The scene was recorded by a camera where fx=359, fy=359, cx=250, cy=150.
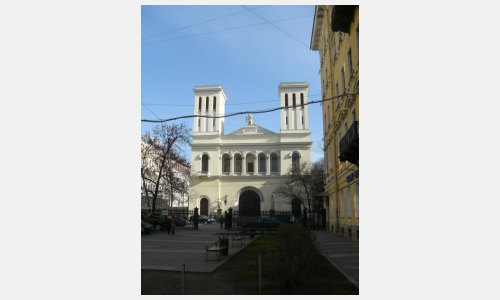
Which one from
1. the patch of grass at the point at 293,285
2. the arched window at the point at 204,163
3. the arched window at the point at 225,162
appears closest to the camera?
the patch of grass at the point at 293,285

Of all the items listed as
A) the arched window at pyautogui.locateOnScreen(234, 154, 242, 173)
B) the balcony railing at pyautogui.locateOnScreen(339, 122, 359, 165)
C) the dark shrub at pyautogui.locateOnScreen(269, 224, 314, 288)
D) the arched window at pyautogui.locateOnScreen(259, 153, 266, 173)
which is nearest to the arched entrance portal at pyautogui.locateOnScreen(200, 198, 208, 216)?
the arched window at pyautogui.locateOnScreen(234, 154, 242, 173)

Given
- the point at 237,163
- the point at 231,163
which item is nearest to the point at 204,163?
the point at 231,163

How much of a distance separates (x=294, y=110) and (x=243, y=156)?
12.1 meters

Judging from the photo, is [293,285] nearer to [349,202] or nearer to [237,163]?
[349,202]

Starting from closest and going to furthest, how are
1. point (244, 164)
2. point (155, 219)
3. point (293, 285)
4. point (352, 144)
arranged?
point (293, 285), point (352, 144), point (155, 219), point (244, 164)

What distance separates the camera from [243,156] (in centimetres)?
6316

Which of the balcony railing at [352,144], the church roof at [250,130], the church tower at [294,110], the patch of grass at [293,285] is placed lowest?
the patch of grass at [293,285]

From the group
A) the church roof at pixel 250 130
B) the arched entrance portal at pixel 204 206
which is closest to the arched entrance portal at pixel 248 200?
the arched entrance portal at pixel 204 206

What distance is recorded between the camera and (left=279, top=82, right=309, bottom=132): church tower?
6250cm

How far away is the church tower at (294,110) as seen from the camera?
2461 inches

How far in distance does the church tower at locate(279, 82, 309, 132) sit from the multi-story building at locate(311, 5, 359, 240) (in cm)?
3417

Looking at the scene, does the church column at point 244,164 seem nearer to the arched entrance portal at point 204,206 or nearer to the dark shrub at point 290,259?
the arched entrance portal at point 204,206

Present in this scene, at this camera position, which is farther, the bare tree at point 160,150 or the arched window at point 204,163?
the arched window at point 204,163

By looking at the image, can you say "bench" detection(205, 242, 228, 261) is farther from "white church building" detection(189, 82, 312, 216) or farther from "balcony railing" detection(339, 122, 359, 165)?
"white church building" detection(189, 82, 312, 216)
